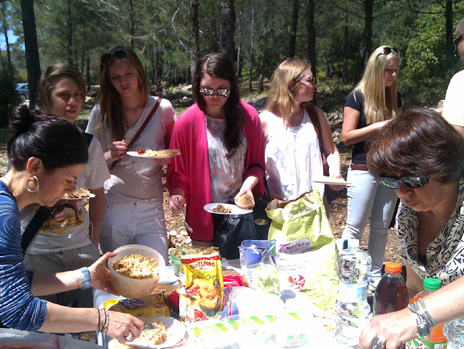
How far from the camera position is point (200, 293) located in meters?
1.71

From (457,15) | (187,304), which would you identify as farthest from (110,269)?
(457,15)

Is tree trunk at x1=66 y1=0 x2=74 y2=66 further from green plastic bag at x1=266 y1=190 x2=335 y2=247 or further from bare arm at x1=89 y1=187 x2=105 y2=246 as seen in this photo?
green plastic bag at x1=266 y1=190 x2=335 y2=247

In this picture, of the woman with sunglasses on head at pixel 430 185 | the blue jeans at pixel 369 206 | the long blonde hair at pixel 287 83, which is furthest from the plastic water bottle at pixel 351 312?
the blue jeans at pixel 369 206

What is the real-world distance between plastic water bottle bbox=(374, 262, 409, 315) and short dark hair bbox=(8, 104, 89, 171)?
1.26 m

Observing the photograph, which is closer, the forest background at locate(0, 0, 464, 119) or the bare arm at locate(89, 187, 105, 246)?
the bare arm at locate(89, 187, 105, 246)

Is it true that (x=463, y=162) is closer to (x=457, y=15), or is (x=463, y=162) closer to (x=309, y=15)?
(x=309, y=15)

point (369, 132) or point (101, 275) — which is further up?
point (369, 132)

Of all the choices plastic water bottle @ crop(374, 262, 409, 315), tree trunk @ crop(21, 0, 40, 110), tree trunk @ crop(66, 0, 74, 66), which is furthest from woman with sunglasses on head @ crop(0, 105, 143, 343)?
tree trunk @ crop(66, 0, 74, 66)

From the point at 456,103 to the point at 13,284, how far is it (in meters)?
2.41

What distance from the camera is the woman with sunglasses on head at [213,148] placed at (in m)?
2.47

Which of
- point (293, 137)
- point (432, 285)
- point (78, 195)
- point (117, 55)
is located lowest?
point (432, 285)

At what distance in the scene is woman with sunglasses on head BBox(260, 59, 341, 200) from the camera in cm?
267

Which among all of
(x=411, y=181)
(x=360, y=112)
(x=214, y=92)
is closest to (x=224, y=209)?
(x=214, y=92)

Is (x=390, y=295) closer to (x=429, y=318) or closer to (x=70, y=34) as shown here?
(x=429, y=318)
